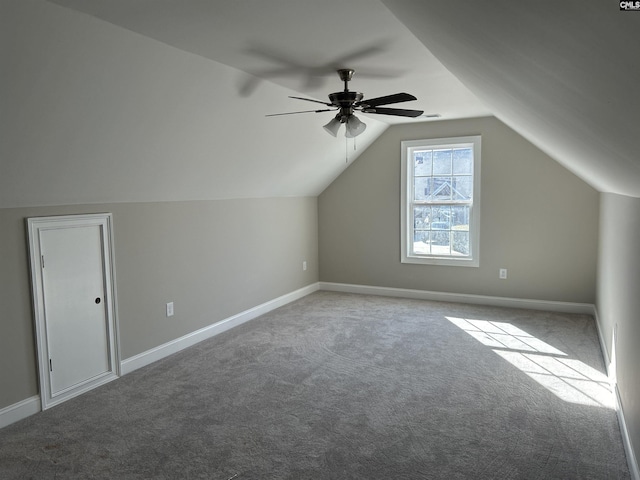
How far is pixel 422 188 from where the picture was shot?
634cm

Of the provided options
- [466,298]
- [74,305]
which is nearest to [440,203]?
[466,298]

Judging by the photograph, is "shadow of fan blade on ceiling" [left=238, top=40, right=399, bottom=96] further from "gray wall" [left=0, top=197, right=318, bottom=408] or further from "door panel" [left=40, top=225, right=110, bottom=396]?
"door panel" [left=40, top=225, right=110, bottom=396]

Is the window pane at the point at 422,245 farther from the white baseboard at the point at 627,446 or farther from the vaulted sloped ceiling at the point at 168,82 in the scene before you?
the white baseboard at the point at 627,446

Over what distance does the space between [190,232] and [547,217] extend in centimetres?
407

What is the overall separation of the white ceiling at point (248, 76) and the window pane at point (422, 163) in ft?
4.71

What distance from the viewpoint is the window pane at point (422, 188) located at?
6309 millimetres

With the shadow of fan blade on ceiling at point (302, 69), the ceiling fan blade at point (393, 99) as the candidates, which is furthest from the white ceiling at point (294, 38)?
the ceiling fan blade at point (393, 99)

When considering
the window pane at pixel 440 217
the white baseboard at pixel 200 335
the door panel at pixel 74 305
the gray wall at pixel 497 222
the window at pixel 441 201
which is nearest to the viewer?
the door panel at pixel 74 305

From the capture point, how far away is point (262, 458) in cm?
267

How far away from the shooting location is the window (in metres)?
5.97

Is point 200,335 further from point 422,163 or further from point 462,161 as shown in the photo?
point 462,161

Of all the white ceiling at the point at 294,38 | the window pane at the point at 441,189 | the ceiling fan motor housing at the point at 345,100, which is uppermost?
the white ceiling at the point at 294,38

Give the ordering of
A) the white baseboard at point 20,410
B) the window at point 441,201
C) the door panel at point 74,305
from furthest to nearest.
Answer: the window at point 441,201 → the door panel at point 74,305 → the white baseboard at point 20,410

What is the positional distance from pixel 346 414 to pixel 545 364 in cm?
193
